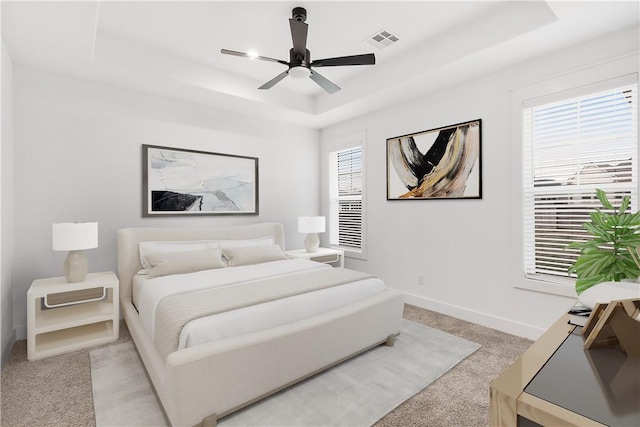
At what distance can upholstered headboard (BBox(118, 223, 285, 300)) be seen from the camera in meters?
3.25

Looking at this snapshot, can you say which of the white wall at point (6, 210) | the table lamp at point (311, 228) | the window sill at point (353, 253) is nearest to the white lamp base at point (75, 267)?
the white wall at point (6, 210)

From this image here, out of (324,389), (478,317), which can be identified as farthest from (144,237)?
(478,317)

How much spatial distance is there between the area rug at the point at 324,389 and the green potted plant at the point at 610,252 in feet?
3.72

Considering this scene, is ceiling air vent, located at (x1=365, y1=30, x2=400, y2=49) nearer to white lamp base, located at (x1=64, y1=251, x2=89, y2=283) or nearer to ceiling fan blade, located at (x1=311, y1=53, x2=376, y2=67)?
ceiling fan blade, located at (x1=311, y1=53, x2=376, y2=67)

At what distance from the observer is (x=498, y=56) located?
2.80 meters

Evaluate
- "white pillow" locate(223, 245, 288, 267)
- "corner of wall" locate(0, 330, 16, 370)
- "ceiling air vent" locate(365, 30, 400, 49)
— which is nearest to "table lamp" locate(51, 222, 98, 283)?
"corner of wall" locate(0, 330, 16, 370)

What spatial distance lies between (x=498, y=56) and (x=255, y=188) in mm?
3226

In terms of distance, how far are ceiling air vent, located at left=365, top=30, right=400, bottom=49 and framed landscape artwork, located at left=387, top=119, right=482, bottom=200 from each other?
1.13 m

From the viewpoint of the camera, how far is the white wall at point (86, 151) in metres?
2.94

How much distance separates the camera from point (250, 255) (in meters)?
3.58

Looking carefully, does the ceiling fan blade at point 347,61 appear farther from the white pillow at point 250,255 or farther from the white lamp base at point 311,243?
the white lamp base at point 311,243

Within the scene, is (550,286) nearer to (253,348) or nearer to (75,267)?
(253,348)

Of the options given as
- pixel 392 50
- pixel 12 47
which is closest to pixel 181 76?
pixel 12 47

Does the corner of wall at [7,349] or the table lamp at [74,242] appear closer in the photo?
the corner of wall at [7,349]
